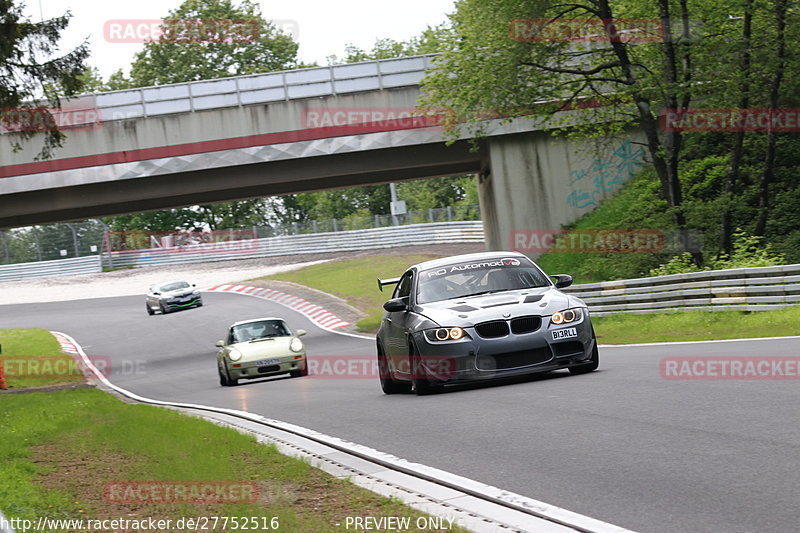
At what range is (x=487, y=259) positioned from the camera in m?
13.4

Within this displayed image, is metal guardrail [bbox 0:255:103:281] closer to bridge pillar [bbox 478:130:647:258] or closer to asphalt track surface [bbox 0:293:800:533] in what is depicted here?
bridge pillar [bbox 478:130:647:258]

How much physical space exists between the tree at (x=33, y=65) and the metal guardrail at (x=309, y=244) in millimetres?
45815

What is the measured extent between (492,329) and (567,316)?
0.90 meters

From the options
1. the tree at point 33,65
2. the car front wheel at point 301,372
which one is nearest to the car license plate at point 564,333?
the car front wheel at point 301,372

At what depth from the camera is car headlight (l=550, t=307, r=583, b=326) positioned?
11.9 meters

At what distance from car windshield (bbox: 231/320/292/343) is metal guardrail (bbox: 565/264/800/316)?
827 cm

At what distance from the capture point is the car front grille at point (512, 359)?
38.9ft

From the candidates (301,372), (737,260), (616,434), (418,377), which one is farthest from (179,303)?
(616,434)

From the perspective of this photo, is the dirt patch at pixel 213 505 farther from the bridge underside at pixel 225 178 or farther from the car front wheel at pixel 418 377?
the bridge underside at pixel 225 178

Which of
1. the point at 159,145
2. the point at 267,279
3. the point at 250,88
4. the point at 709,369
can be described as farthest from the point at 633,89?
the point at 267,279

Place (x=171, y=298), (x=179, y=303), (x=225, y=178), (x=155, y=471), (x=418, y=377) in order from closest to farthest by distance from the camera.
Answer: (x=155, y=471) → (x=418, y=377) → (x=225, y=178) → (x=171, y=298) → (x=179, y=303)

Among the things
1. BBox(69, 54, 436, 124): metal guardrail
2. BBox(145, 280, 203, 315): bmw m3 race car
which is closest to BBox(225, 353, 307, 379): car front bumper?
BBox(69, 54, 436, 124): metal guardrail

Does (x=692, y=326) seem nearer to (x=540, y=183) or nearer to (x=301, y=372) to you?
(x=301, y=372)

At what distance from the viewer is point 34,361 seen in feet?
117
